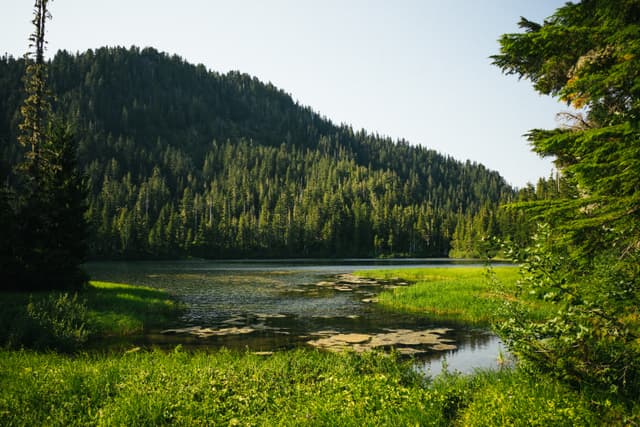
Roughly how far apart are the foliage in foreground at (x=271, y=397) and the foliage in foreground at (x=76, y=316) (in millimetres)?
5321

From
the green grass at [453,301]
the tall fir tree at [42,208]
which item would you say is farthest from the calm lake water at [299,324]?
the tall fir tree at [42,208]

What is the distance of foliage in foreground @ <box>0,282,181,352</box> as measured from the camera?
17938mm

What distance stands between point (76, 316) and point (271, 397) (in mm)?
16964

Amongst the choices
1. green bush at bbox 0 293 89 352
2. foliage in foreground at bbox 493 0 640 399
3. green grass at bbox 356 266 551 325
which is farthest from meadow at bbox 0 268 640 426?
green grass at bbox 356 266 551 325

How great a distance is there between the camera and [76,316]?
21656mm

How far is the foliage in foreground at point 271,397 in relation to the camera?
27.6 feet

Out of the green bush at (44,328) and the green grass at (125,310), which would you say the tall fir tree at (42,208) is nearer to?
the green grass at (125,310)

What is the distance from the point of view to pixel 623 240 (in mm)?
9352

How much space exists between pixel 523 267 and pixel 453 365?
406 inches

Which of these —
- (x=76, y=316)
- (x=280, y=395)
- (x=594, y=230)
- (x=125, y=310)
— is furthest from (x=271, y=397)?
(x=125, y=310)

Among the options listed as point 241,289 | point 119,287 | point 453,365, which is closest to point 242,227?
point 241,289

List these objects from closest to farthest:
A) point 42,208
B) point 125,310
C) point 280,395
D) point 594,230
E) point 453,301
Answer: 1. point 594,230
2. point 280,395
3. point 125,310
4. point 42,208
5. point 453,301

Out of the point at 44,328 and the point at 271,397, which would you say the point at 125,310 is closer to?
the point at 44,328

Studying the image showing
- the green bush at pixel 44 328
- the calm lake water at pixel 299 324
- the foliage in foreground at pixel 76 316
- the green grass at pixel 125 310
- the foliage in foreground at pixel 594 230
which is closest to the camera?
the foliage in foreground at pixel 594 230
